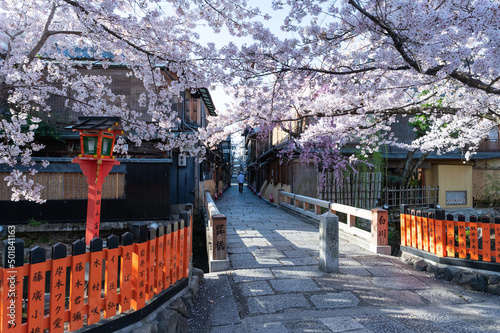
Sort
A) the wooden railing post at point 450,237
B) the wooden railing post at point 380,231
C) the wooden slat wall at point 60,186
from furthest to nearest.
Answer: the wooden slat wall at point 60,186 < the wooden railing post at point 380,231 < the wooden railing post at point 450,237

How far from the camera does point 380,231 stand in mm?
7422

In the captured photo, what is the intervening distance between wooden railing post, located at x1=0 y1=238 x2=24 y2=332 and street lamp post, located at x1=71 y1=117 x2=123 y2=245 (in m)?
3.63

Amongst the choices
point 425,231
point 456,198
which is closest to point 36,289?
point 425,231

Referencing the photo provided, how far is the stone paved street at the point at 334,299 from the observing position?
4.09 metres

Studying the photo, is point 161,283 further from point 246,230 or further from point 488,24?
point 246,230

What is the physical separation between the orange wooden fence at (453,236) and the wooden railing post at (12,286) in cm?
692

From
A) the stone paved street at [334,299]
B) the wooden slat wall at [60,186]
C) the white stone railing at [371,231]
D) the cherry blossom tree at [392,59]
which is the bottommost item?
the stone paved street at [334,299]

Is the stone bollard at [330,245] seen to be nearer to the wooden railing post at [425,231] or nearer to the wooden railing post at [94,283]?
the wooden railing post at [425,231]

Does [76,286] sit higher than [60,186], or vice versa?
[60,186]

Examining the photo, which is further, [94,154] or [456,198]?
[456,198]

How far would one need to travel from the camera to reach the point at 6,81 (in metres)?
6.16

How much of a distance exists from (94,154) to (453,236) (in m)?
7.65

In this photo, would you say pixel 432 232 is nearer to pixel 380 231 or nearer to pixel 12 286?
pixel 380 231

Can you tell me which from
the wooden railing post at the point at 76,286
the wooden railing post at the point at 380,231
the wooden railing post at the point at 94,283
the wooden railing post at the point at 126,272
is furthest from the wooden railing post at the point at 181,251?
the wooden railing post at the point at 380,231
